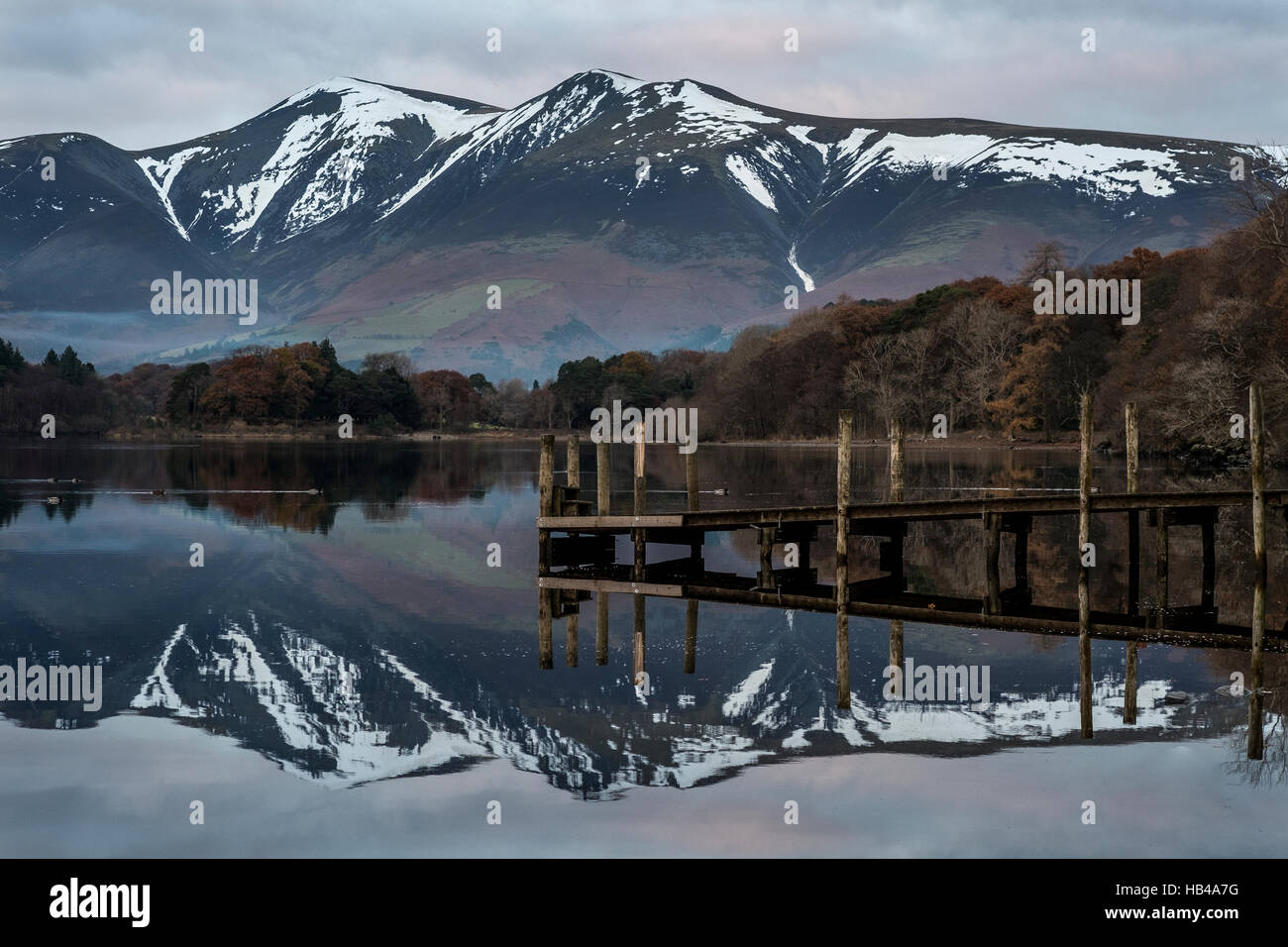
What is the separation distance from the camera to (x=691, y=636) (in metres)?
22.7

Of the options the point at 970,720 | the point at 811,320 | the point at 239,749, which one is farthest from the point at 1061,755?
the point at 811,320

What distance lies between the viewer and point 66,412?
162250 mm

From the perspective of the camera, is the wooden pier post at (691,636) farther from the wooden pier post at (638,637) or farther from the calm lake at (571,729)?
the wooden pier post at (638,637)

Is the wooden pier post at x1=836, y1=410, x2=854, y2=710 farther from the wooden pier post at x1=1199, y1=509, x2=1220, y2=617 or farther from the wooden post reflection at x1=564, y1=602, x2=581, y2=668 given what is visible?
the wooden pier post at x1=1199, y1=509, x2=1220, y2=617

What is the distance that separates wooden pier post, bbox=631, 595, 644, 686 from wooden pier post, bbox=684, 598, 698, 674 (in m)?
0.70

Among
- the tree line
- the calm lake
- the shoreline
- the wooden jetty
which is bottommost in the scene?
the calm lake

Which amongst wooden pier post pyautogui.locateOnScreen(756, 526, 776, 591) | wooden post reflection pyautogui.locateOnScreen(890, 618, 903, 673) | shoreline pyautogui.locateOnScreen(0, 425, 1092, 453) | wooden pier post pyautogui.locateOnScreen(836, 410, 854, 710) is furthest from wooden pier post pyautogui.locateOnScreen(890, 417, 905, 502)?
shoreline pyautogui.locateOnScreen(0, 425, 1092, 453)

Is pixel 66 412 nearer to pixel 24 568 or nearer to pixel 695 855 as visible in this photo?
pixel 24 568

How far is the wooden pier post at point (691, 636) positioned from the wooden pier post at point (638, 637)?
2.30ft

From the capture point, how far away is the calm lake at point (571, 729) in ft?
43.6

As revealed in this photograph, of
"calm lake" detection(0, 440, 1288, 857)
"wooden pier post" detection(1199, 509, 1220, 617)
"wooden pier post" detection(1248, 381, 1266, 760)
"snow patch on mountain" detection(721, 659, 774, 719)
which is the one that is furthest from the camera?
"wooden pier post" detection(1199, 509, 1220, 617)

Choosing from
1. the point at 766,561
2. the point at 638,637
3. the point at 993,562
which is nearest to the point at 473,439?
the point at 766,561

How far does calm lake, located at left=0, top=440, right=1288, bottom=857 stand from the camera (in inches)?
523

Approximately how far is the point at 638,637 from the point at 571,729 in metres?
4.99
